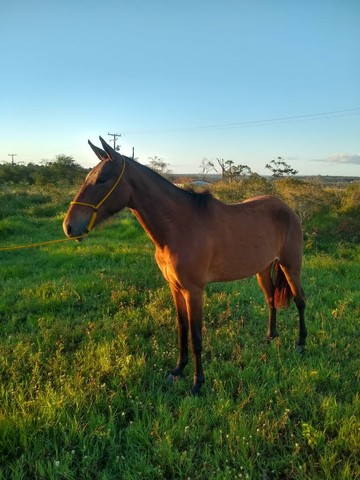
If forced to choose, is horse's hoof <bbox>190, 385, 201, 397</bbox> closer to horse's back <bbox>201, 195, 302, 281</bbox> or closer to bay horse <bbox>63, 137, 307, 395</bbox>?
bay horse <bbox>63, 137, 307, 395</bbox>

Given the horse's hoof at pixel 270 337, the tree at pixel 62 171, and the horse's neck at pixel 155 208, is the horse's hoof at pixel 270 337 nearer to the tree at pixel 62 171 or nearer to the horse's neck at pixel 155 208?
the horse's neck at pixel 155 208

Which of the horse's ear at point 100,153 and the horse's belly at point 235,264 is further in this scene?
the horse's belly at point 235,264

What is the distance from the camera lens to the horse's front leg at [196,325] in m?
3.14

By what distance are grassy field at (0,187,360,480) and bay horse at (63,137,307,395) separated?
384mm

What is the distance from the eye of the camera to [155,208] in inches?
121

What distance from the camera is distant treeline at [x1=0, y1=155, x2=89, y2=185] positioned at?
3925 centimetres

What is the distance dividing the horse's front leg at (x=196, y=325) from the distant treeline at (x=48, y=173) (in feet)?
123

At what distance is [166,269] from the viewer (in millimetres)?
3166

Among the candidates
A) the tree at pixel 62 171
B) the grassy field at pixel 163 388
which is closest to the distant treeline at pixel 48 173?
the tree at pixel 62 171

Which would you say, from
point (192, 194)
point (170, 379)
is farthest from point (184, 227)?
point (170, 379)

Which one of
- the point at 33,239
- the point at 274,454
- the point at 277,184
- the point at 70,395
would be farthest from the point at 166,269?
the point at 277,184

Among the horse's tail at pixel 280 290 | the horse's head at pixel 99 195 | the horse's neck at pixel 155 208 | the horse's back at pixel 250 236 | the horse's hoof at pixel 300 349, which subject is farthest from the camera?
the horse's tail at pixel 280 290

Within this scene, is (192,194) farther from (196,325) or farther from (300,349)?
(300,349)

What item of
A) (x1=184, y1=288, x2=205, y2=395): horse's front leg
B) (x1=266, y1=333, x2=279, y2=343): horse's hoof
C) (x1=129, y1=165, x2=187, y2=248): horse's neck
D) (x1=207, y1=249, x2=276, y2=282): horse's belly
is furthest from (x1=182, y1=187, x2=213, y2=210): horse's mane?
(x1=266, y1=333, x2=279, y2=343): horse's hoof
